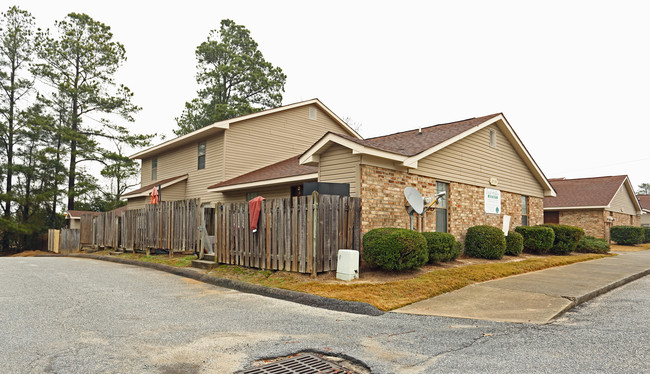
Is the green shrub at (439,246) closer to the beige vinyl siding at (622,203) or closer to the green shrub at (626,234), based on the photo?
the green shrub at (626,234)

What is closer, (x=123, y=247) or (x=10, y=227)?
(x=123, y=247)

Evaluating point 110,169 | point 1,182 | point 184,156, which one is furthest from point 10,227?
point 184,156

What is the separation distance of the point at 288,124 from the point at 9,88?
2408 cm

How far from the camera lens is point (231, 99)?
36312mm

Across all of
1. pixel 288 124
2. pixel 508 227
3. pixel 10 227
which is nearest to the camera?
pixel 508 227

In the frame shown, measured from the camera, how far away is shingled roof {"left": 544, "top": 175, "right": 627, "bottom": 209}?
26359mm

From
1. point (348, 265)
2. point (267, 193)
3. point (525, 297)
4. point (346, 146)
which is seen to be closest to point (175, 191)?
point (267, 193)

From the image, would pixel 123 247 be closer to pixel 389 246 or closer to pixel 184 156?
pixel 184 156

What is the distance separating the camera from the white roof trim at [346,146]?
33.0 feet

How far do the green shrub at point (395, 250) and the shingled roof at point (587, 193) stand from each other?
21617 mm

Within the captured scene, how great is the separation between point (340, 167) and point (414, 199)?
208cm

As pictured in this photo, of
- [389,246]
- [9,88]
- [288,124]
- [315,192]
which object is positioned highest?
[9,88]

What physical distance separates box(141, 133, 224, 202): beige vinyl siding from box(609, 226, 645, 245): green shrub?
950 inches

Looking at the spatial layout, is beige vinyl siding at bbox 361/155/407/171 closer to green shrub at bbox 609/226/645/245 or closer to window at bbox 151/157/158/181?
window at bbox 151/157/158/181
